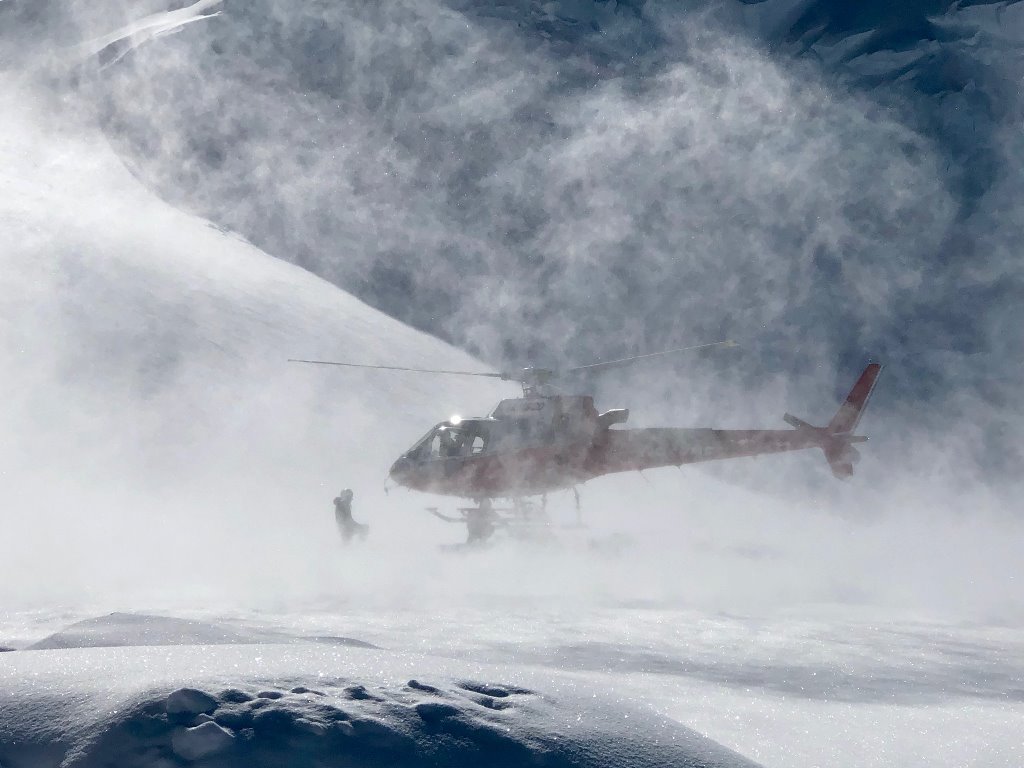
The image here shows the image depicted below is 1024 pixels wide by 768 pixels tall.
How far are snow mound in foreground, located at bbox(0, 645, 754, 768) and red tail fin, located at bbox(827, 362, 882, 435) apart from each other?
43.4ft

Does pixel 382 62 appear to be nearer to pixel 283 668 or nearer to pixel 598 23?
pixel 598 23

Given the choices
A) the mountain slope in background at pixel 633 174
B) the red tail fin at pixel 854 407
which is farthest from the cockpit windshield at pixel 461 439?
the mountain slope in background at pixel 633 174

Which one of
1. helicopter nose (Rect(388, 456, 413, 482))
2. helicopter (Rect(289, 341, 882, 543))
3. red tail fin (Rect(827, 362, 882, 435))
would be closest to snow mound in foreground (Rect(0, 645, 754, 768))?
helicopter (Rect(289, 341, 882, 543))

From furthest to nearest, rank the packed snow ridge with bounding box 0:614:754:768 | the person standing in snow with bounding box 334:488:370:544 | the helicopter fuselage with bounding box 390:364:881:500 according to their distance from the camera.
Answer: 1. the person standing in snow with bounding box 334:488:370:544
2. the helicopter fuselage with bounding box 390:364:881:500
3. the packed snow ridge with bounding box 0:614:754:768

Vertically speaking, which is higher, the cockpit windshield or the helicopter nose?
the cockpit windshield

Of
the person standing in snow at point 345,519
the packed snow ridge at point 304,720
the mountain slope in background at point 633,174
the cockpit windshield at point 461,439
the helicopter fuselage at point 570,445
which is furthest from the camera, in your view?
the mountain slope in background at point 633,174

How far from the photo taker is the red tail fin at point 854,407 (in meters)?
18.0

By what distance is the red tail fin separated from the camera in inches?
708

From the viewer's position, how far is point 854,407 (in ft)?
59.8

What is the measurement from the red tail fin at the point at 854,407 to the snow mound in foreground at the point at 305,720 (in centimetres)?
1323

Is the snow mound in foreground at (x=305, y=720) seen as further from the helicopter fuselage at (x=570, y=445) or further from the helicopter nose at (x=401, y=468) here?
the helicopter nose at (x=401, y=468)

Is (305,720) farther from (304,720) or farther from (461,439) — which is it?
(461,439)

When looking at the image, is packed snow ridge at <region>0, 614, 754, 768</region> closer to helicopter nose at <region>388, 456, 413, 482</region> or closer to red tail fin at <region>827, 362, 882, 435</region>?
helicopter nose at <region>388, 456, 413, 482</region>

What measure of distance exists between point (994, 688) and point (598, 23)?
48.6 metres
